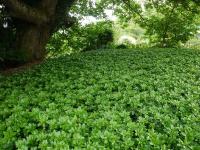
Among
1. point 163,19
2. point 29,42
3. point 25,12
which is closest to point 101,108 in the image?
point 25,12

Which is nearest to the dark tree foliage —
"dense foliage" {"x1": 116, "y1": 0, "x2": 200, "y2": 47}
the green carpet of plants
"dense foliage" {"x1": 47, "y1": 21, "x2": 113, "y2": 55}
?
the green carpet of plants

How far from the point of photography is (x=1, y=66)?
10664 millimetres

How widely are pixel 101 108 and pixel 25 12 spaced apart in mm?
5391

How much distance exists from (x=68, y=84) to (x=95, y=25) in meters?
13.5

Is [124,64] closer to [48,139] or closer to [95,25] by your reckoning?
[48,139]

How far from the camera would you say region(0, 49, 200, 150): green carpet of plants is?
422 centimetres

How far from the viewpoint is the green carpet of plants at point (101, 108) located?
4.22m

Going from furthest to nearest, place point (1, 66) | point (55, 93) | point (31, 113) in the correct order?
point (1, 66)
point (55, 93)
point (31, 113)

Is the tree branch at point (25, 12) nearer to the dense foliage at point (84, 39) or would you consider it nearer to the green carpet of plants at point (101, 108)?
the green carpet of plants at point (101, 108)

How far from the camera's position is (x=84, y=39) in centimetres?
1995

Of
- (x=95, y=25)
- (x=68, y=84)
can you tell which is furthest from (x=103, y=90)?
(x=95, y=25)

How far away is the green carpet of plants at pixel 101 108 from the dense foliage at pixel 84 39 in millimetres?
9731

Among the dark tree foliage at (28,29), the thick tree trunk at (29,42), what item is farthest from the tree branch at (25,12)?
the thick tree trunk at (29,42)

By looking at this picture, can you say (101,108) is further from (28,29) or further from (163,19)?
(163,19)
